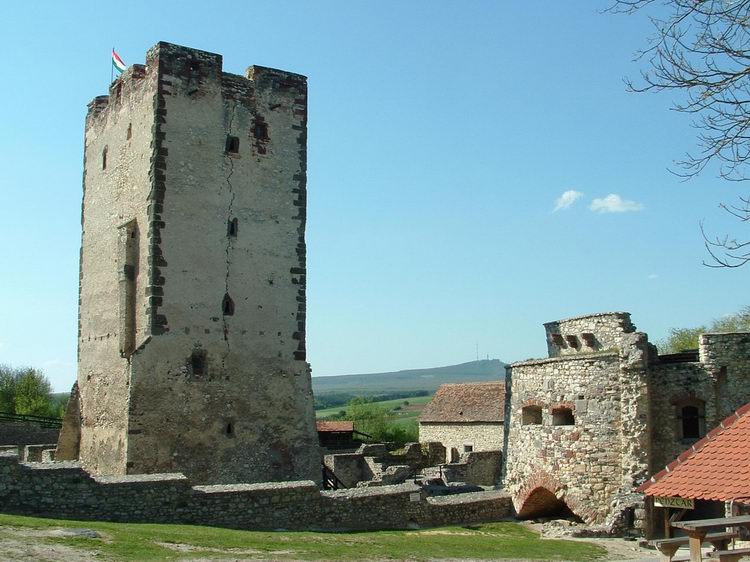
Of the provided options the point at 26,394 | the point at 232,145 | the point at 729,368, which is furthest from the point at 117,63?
the point at 26,394

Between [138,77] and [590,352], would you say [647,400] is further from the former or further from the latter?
[138,77]

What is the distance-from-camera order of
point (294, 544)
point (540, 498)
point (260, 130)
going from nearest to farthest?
point (294, 544)
point (540, 498)
point (260, 130)

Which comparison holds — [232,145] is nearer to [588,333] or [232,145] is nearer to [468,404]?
[588,333]

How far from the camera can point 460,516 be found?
826 inches

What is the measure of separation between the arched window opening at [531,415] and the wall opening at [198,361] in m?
8.85

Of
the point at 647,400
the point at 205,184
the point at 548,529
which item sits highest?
the point at 205,184

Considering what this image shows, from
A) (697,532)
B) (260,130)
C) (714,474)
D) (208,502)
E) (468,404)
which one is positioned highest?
(260,130)

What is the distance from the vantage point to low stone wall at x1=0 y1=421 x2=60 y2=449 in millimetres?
33938

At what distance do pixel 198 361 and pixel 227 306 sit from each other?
5.90ft

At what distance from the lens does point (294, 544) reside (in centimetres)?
1516

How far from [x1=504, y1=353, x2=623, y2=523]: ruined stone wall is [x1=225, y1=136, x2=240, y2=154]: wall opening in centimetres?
1031

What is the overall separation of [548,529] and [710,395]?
5050 mm

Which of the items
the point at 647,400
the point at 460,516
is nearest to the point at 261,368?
the point at 460,516

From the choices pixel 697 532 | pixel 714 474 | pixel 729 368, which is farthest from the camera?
pixel 729 368
